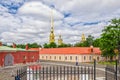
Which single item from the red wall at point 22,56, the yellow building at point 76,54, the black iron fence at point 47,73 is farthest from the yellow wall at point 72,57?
the black iron fence at point 47,73

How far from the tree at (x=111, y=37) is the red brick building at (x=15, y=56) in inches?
768

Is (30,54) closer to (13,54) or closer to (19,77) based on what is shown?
(13,54)

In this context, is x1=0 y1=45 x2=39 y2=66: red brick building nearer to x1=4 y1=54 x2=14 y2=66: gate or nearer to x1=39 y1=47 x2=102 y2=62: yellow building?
x1=4 y1=54 x2=14 y2=66: gate

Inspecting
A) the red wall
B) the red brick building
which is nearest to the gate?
the red brick building

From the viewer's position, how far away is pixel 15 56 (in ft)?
182

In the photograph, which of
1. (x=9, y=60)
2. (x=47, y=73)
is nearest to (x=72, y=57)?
(x=9, y=60)

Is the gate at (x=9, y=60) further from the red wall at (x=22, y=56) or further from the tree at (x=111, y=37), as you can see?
the tree at (x=111, y=37)

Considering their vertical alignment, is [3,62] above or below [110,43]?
below

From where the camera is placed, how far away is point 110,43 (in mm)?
58219

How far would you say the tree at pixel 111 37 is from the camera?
57.7m

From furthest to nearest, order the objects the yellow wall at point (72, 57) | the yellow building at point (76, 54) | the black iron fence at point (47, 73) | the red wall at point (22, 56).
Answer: the yellow building at point (76, 54), the yellow wall at point (72, 57), the red wall at point (22, 56), the black iron fence at point (47, 73)

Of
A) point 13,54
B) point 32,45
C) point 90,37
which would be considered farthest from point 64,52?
point 32,45

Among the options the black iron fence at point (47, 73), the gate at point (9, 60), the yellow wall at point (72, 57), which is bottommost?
the yellow wall at point (72, 57)

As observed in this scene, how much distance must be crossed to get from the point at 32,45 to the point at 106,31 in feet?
256
